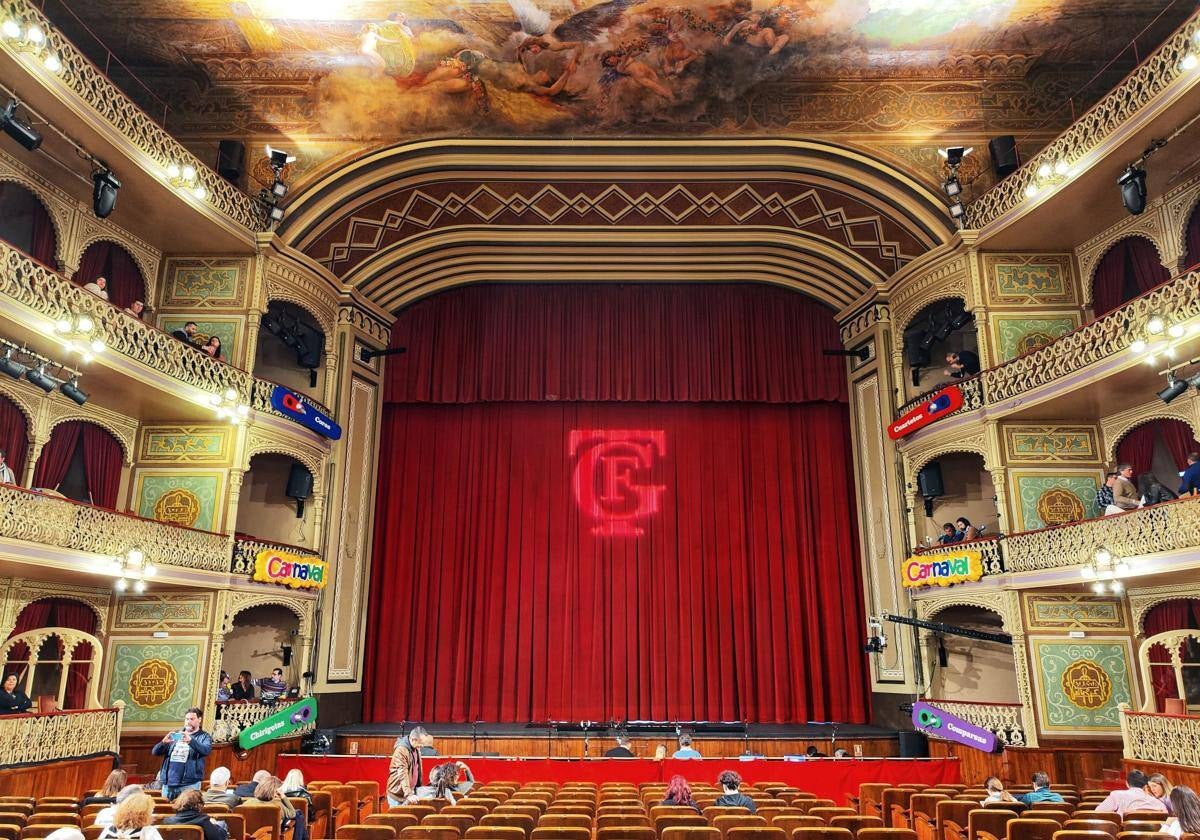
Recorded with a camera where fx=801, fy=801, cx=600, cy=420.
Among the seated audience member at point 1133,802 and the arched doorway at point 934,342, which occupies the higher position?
the arched doorway at point 934,342

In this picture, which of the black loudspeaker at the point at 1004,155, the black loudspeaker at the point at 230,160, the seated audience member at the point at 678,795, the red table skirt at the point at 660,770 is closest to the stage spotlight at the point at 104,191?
the black loudspeaker at the point at 230,160

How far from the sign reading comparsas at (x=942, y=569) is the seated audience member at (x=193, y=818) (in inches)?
430

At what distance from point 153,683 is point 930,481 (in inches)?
504

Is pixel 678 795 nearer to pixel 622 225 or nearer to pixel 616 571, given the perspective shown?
pixel 616 571

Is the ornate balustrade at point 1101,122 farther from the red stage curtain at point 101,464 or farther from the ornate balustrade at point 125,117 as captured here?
the red stage curtain at point 101,464

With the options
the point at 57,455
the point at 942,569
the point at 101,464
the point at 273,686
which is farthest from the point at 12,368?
the point at 942,569

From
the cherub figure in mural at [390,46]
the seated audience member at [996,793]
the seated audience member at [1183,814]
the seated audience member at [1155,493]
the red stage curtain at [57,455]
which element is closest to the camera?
the seated audience member at [1183,814]

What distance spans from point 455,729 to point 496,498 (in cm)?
472

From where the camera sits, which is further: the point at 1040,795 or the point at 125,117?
the point at 125,117

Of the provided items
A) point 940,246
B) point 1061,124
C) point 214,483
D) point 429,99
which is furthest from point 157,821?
point 1061,124

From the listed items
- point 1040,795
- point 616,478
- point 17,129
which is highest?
point 17,129

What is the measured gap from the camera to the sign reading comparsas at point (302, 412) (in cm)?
1318

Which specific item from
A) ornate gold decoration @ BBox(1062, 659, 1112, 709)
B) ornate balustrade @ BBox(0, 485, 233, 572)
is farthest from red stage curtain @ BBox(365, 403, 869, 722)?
ornate balustrade @ BBox(0, 485, 233, 572)

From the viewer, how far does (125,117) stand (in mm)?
10789
